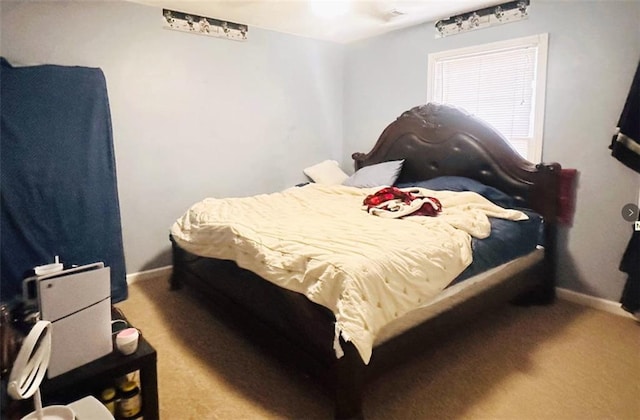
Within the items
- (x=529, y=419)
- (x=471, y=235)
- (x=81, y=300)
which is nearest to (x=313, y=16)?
(x=471, y=235)

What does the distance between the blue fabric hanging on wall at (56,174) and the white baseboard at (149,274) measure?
343 millimetres

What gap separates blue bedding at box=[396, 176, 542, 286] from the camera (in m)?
2.28

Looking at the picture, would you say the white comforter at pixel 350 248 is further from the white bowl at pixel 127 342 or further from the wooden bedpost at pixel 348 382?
the white bowl at pixel 127 342

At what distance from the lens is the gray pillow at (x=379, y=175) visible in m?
3.57

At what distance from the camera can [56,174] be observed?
9.02 ft

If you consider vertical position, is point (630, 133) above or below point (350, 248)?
above

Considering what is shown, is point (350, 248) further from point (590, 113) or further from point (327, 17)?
point (327, 17)

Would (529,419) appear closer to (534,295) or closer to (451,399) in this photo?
(451,399)

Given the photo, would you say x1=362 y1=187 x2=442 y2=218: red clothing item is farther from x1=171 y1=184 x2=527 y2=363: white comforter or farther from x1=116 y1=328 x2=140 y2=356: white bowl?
x1=116 y1=328 x2=140 y2=356: white bowl

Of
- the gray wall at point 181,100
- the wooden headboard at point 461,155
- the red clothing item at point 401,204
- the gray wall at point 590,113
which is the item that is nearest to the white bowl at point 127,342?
the red clothing item at point 401,204

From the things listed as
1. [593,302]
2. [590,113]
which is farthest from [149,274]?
[590,113]

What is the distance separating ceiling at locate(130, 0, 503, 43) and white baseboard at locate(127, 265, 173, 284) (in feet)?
7.17

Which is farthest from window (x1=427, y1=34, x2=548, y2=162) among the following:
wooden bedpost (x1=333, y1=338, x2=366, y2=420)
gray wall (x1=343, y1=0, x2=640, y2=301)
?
wooden bedpost (x1=333, y1=338, x2=366, y2=420)

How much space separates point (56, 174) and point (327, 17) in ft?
8.10
